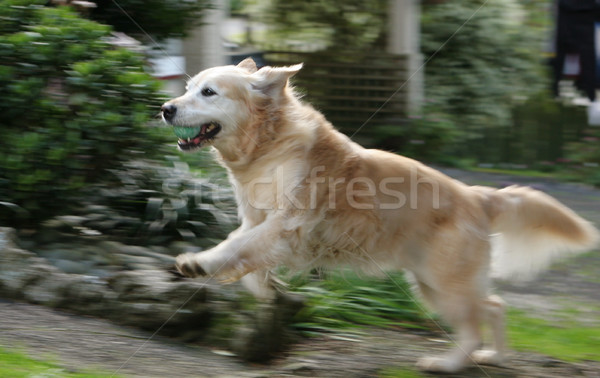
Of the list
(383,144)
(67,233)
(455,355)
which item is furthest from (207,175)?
(383,144)

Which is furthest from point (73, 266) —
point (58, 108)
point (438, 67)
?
point (438, 67)

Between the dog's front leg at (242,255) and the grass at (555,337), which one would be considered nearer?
the dog's front leg at (242,255)

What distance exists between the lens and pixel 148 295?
4.89 metres

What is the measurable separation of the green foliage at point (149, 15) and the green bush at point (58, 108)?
218 cm

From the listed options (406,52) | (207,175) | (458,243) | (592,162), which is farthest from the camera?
(406,52)

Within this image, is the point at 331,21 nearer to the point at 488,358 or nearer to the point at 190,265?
the point at 488,358

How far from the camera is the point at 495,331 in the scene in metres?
4.77

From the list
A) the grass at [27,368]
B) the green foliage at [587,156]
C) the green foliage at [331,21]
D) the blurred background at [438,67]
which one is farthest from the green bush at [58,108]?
the green foliage at [587,156]

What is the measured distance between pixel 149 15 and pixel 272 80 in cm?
355

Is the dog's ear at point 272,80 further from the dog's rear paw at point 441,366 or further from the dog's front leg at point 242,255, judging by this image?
the dog's rear paw at point 441,366

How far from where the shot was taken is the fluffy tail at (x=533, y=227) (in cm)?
486

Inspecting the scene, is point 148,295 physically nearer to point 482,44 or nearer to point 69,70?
point 69,70

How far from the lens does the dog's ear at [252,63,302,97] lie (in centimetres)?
476

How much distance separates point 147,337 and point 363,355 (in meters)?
1.43
